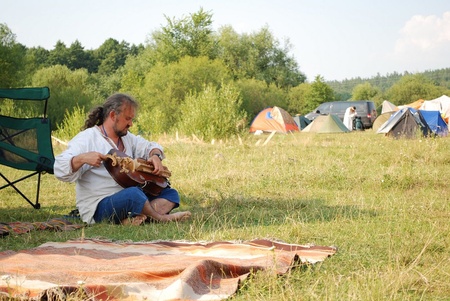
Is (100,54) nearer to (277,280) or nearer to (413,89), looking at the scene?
(413,89)

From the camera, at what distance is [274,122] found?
27.5 meters

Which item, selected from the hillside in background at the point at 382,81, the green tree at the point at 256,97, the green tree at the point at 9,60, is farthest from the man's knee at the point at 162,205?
the hillside in background at the point at 382,81

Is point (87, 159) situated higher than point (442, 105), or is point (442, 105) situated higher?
point (442, 105)

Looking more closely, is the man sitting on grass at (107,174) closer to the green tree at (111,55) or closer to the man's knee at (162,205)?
the man's knee at (162,205)

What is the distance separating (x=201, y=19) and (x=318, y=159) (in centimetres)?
2560

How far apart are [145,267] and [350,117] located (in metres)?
23.7

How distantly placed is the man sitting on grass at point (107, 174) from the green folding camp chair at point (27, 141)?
960 millimetres

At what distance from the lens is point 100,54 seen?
7850 centimetres

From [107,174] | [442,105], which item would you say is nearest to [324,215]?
[107,174]

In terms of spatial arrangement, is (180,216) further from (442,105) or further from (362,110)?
(442,105)

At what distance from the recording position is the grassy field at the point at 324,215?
294cm

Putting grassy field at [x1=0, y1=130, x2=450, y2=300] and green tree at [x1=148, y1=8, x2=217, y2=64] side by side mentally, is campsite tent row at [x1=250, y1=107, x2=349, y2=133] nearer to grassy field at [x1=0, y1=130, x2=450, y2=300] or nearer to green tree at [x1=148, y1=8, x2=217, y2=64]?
green tree at [x1=148, y1=8, x2=217, y2=64]

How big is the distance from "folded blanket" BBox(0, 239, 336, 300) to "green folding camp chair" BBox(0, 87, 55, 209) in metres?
2.24

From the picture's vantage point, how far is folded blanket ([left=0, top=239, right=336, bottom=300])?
9.11 ft
